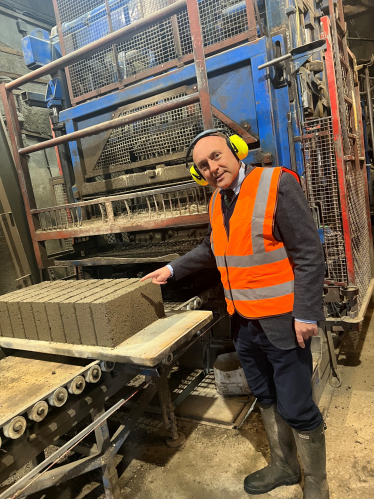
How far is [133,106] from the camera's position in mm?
3824

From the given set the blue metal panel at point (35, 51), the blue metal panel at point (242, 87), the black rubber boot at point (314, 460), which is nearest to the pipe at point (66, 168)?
the blue metal panel at point (35, 51)

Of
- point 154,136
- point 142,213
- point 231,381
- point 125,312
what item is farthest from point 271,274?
point 154,136

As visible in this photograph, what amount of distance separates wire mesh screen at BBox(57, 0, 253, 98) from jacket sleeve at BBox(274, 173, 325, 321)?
230 cm

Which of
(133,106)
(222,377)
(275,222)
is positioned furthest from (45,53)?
(222,377)

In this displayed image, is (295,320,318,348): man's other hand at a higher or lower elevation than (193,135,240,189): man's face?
lower

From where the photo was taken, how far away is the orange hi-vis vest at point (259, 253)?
1.77 metres

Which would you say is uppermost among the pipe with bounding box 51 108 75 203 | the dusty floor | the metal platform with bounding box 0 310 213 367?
the pipe with bounding box 51 108 75 203

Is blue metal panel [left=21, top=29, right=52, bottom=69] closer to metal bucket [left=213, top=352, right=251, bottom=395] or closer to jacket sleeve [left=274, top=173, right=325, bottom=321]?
jacket sleeve [left=274, top=173, right=325, bottom=321]

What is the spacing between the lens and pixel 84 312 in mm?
2061

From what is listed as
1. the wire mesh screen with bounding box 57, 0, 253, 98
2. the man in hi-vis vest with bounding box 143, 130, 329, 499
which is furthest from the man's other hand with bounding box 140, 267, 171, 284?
the wire mesh screen with bounding box 57, 0, 253, 98

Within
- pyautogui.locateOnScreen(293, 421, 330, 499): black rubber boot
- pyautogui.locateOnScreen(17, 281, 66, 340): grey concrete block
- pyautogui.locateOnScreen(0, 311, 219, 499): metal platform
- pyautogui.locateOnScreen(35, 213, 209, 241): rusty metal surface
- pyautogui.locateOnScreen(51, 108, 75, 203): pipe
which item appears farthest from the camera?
pyautogui.locateOnScreen(51, 108, 75, 203): pipe

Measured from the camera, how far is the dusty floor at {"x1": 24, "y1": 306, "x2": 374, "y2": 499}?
2.33m

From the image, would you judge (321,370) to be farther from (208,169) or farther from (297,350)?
(208,169)

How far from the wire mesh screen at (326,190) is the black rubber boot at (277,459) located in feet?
4.91
